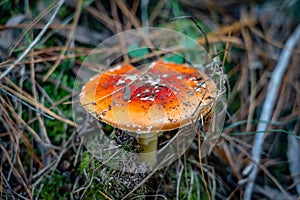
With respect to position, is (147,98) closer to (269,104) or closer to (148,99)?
(148,99)

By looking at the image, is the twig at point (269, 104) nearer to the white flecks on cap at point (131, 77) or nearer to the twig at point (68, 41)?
the white flecks on cap at point (131, 77)

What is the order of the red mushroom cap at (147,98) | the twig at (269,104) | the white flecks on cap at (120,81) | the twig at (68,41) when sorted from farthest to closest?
the twig at (68,41) → the twig at (269,104) → the white flecks on cap at (120,81) → the red mushroom cap at (147,98)

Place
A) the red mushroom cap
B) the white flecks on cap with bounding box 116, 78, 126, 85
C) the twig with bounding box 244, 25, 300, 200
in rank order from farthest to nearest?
1. the twig with bounding box 244, 25, 300, 200
2. the white flecks on cap with bounding box 116, 78, 126, 85
3. the red mushroom cap

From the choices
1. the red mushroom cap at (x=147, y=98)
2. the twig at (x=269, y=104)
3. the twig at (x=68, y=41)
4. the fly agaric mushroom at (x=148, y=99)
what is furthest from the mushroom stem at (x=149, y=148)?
the twig at (x=68, y=41)

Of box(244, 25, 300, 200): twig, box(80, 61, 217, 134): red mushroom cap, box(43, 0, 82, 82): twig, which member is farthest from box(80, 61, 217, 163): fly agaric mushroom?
box(43, 0, 82, 82): twig

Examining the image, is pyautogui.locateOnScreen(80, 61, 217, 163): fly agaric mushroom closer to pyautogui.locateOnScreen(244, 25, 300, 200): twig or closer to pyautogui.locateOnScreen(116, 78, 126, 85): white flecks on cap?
pyautogui.locateOnScreen(116, 78, 126, 85): white flecks on cap

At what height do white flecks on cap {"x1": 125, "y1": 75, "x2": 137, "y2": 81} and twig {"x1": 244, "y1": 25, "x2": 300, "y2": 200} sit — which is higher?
white flecks on cap {"x1": 125, "y1": 75, "x2": 137, "y2": 81}

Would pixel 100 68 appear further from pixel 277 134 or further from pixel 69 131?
pixel 277 134

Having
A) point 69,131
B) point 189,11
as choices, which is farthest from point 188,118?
point 189,11

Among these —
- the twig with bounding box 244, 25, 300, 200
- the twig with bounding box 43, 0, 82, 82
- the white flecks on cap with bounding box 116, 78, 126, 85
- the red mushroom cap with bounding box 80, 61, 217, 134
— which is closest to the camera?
the red mushroom cap with bounding box 80, 61, 217, 134
